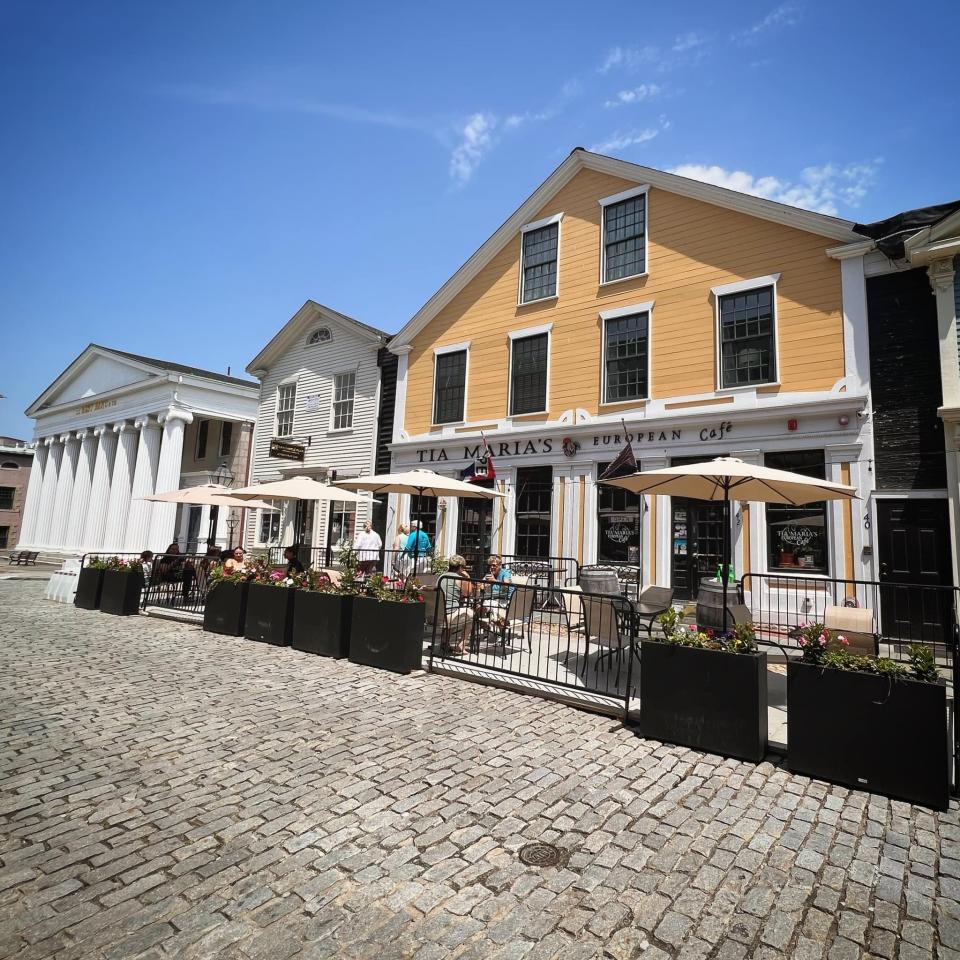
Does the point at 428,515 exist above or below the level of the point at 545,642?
above

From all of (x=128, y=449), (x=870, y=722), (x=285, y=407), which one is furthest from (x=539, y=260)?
(x=128, y=449)

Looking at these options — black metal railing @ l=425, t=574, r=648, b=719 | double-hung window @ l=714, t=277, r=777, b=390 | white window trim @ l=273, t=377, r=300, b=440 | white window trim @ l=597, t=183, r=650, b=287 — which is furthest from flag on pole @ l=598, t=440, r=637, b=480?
white window trim @ l=273, t=377, r=300, b=440

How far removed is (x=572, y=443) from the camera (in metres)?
14.3

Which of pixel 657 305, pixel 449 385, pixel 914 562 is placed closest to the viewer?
pixel 914 562

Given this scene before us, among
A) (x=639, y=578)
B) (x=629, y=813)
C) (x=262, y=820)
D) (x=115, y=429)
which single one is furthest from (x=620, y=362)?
(x=115, y=429)

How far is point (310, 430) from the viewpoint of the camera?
20.4 metres

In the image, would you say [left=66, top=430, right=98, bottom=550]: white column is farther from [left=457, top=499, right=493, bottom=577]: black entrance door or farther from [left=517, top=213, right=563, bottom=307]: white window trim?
[left=517, top=213, right=563, bottom=307]: white window trim

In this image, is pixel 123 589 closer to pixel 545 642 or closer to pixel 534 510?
pixel 545 642

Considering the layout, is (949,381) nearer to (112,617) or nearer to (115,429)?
(112,617)

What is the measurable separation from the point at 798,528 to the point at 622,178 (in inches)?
393

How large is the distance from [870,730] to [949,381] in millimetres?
8658

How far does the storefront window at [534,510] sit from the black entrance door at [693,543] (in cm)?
325

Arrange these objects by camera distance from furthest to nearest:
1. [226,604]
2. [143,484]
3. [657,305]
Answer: [143,484] < [657,305] < [226,604]

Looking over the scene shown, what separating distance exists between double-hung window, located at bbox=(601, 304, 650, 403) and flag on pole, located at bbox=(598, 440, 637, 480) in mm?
1493
